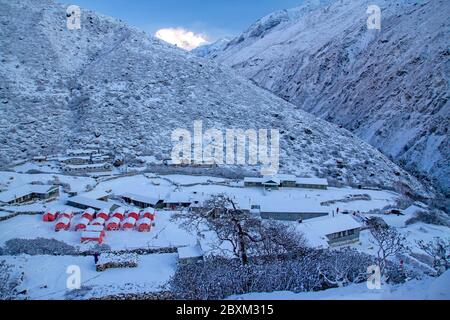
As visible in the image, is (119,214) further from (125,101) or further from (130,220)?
(125,101)

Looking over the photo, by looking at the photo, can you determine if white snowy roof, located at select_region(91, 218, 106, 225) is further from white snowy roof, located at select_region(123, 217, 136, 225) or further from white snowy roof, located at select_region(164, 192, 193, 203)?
white snowy roof, located at select_region(164, 192, 193, 203)

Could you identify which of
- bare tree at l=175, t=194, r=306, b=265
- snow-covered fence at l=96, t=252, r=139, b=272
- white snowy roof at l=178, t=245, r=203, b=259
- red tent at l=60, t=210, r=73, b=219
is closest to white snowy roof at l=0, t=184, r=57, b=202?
red tent at l=60, t=210, r=73, b=219

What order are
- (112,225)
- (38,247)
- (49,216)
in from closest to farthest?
(38,247) → (112,225) → (49,216)

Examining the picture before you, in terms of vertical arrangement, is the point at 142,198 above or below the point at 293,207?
above

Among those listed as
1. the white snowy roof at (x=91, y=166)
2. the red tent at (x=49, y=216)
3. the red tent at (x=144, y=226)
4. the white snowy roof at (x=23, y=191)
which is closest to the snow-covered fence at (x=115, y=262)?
the red tent at (x=144, y=226)

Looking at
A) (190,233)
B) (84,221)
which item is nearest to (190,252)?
(190,233)
